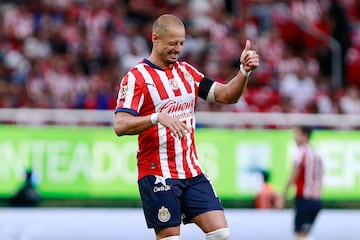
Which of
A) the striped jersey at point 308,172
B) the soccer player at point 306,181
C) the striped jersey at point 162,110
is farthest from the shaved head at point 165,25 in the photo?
the striped jersey at point 308,172

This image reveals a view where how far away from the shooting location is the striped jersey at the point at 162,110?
7.15m

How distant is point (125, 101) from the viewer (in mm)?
7051

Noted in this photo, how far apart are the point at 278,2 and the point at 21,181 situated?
736 centimetres

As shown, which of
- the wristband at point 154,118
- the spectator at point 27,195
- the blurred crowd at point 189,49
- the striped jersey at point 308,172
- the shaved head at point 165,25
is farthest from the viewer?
the blurred crowd at point 189,49

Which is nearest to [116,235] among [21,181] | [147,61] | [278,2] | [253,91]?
[21,181]

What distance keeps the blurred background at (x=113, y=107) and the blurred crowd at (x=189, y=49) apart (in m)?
0.02

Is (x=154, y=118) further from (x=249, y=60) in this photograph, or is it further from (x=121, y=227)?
(x=121, y=227)

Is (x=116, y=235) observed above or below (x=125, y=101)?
below

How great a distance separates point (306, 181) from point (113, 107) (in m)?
4.59

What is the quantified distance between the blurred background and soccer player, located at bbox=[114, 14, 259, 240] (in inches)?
299

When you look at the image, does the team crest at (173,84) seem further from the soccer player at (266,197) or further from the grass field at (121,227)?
the soccer player at (266,197)

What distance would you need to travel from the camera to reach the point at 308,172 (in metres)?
12.8

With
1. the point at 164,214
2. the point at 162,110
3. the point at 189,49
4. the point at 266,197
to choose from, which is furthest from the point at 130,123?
the point at 189,49

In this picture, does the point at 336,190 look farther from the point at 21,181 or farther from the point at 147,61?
the point at 147,61
